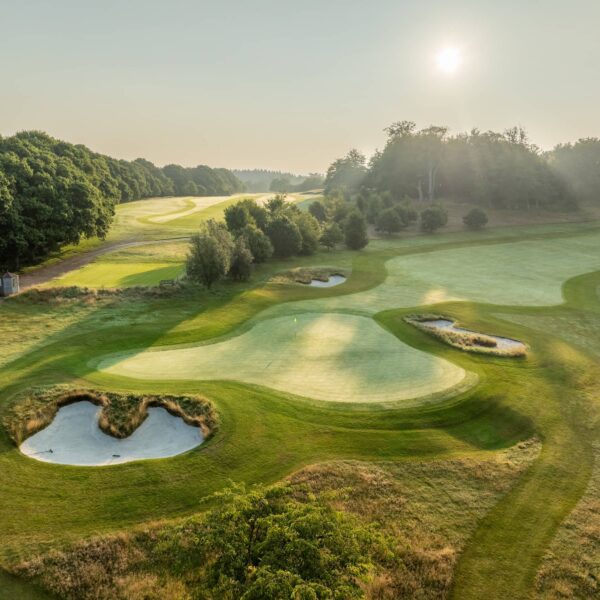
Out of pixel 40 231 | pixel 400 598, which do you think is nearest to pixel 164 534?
pixel 400 598

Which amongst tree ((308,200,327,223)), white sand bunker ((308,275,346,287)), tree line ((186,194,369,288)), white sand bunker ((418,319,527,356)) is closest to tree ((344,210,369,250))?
tree line ((186,194,369,288))

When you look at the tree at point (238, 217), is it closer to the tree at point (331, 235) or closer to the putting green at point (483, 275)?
the tree at point (331, 235)

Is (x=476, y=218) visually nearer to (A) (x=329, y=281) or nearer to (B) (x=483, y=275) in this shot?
(B) (x=483, y=275)

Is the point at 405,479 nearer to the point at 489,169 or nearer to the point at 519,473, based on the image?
the point at 519,473

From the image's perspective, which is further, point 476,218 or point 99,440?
point 476,218

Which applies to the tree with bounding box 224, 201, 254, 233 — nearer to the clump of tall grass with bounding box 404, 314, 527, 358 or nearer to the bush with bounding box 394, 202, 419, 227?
the bush with bounding box 394, 202, 419, 227

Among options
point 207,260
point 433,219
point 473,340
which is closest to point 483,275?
point 473,340

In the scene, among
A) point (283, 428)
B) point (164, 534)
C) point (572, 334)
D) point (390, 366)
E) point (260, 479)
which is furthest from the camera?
point (572, 334)
